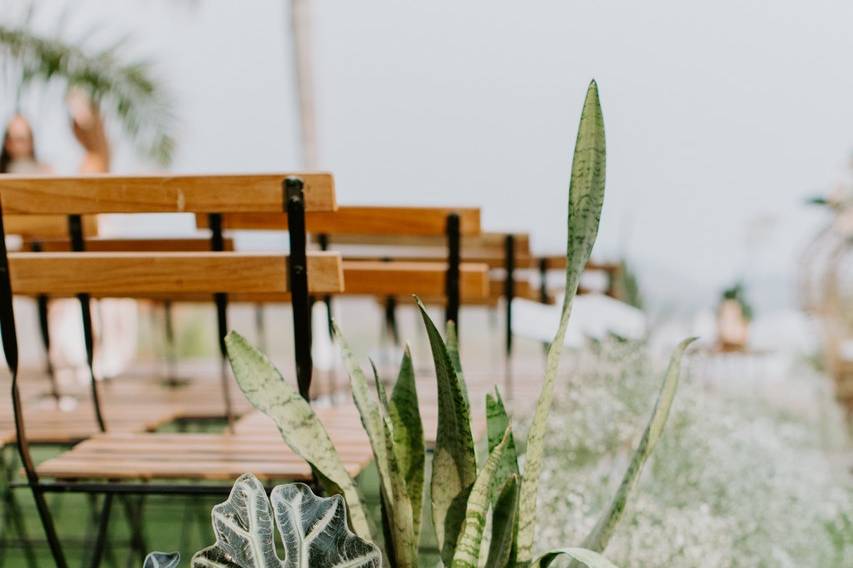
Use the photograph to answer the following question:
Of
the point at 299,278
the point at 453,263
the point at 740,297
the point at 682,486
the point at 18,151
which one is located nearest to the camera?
the point at 299,278

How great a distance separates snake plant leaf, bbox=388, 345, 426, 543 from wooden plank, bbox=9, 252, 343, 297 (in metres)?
0.21

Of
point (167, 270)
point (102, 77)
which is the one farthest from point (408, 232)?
point (102, 77)

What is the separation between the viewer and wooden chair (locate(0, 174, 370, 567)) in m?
1.51

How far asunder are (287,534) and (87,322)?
814 millimetres

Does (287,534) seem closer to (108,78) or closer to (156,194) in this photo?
(156,194)

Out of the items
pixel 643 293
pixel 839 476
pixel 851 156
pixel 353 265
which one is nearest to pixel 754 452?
pixel 839 476

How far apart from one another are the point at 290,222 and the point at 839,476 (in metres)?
2.28

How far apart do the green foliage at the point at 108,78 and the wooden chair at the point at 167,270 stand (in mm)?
6756

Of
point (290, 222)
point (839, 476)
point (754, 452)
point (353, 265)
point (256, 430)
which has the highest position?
point (290, 222)

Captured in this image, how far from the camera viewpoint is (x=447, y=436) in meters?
1.34

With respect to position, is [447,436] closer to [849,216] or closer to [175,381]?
[175,381]

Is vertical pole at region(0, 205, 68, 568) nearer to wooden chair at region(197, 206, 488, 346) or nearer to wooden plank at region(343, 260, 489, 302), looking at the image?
wooden chair at region(197, 206, 488, 346)

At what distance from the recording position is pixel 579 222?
1231 millimetres

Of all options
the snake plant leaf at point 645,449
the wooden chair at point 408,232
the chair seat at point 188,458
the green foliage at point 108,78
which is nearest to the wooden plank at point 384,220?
the wooden chair at point 408,232
